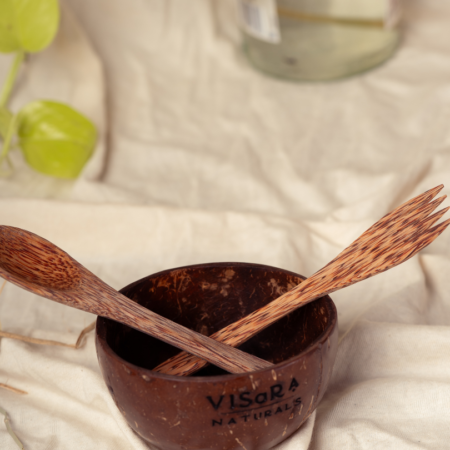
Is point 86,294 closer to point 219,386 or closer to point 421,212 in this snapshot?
point 219,386

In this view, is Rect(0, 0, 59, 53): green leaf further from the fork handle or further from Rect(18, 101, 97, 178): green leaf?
the fork handle

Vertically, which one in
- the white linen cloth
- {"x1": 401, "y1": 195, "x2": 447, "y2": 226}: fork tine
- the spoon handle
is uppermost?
{"x1": 401, "y1": 195, "x2": 447, "y2": 226}: fork tine

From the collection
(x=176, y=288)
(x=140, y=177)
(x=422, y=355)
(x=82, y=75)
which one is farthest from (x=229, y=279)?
(x=82, y=75)

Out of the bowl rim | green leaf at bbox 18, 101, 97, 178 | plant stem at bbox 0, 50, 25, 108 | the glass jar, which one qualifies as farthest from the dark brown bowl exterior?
the glass jar

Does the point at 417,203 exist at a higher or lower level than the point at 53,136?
higher

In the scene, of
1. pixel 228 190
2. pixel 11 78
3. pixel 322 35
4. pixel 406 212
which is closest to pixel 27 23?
pixel 11 78

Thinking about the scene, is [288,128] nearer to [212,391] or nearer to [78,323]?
[78,323]

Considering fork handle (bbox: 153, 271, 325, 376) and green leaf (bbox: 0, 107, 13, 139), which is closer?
fork handle (bbox: 153, 271, 325, 376)

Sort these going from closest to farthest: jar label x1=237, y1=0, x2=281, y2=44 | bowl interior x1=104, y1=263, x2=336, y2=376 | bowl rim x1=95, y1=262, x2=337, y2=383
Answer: bowl rim x1=95, y1=262, x2=337, y2=383 → bowl interior x1=104, y1=263, x2=336, y2=376 → jar label x1=237, y1=0, x2=281, y2=44

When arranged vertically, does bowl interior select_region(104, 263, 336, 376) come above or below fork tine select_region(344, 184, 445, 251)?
below
